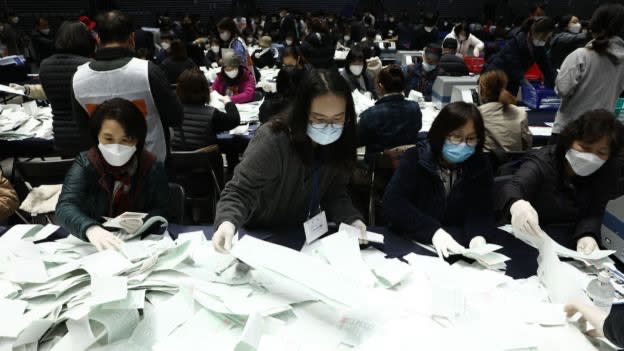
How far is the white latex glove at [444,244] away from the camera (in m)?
1.54

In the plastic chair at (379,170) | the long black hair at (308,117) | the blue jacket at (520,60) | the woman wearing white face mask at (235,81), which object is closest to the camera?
the long black hair at (308,117)

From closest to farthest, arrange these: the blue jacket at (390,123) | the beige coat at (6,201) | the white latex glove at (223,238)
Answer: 1. the white latex glove at (223,238)
2. the beige coat at (6,201)
3. the blue jacket at (390,123)

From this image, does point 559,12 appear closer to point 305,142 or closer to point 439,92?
point 439,92

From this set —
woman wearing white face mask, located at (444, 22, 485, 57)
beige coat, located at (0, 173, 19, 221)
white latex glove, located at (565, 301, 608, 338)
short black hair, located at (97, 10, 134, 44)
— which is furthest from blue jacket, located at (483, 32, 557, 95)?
beige coat, located at (0, 173, 19, 221)

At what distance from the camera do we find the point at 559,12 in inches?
573

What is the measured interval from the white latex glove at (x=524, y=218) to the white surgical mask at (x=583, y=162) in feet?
0.99

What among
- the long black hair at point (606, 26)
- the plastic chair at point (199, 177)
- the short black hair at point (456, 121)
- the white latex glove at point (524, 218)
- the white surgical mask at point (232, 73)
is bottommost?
the plastic chair at point (199, 177)

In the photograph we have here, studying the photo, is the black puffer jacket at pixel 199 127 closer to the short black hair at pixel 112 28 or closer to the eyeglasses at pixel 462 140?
the short black hair at pixel 112 28

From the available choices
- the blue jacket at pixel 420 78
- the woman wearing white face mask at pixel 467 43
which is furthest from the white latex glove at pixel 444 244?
the woman wearing white face mask at pixel 467 43

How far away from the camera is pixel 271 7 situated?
14.6 metres

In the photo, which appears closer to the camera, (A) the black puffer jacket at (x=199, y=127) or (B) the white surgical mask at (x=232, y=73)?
(A) the black puffer jacket at (x=199, y=127)

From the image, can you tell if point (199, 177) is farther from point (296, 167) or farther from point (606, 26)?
point (606, 26)

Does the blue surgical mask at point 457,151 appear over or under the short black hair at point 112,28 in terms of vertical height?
under

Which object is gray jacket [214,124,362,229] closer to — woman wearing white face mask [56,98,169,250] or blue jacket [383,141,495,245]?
blue jacket [383,141,495,245]
